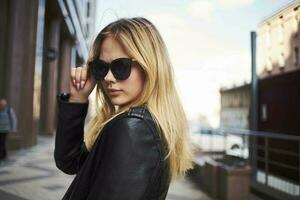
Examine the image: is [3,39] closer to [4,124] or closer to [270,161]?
[4,124]

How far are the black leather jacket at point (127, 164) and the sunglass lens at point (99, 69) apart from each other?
0.22m

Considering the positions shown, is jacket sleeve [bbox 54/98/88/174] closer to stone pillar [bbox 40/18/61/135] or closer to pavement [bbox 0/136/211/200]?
pavement [bbox 0/136/211/200]

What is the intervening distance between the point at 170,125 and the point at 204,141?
1274 cm

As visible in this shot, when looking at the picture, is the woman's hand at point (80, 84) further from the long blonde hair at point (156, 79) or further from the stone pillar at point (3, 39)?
the stone pillar at point (3, 39)

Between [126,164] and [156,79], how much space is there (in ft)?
1.18

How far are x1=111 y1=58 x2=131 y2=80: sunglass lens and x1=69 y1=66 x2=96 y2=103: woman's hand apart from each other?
0.25 m

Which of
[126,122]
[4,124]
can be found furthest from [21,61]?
[126,122]

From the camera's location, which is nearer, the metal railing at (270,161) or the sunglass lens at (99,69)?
the sunglass lens at (99,69)

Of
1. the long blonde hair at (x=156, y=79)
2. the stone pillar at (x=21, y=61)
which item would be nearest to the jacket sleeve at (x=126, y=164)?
the long blonde hair at (x=156, y=79)

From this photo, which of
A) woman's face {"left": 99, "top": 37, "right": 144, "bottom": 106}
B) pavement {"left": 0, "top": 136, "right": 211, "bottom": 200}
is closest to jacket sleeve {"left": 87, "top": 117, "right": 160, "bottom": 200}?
woman's face {"left": 99, "top": 37, "right": 144, "bottom": 106}

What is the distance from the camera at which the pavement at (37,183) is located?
21.6ft

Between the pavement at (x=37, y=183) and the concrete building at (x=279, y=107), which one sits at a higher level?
the concrete building at (x=279, y=107)

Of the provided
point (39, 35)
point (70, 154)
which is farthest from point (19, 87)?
point (70, 154)

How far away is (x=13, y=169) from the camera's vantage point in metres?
9.38
